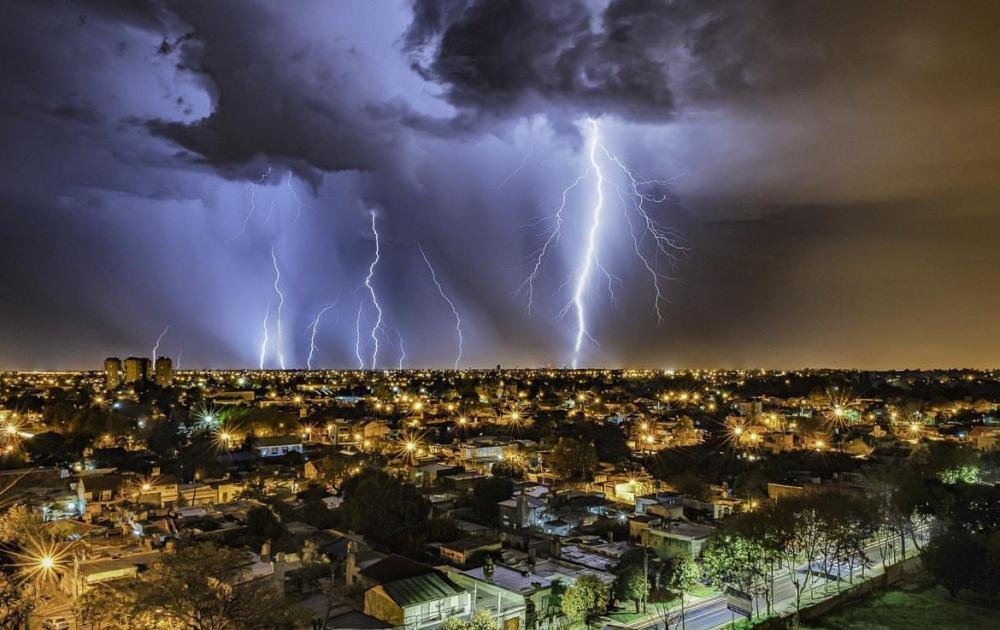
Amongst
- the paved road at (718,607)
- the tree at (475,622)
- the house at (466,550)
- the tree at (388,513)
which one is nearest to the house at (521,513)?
the tree at (388,513)

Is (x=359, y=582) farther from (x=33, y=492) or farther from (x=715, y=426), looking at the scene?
(x=715, y=426)

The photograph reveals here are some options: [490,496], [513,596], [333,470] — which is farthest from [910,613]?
[333,470]

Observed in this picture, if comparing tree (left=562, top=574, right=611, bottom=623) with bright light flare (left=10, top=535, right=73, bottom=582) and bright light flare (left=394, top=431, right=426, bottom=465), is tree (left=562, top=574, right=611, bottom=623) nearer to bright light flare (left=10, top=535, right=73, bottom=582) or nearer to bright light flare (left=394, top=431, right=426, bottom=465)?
bright light flare (left=10, top=535, right=73, bottom=582)

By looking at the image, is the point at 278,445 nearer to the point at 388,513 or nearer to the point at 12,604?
the point at 388,513

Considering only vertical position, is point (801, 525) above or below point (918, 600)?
above

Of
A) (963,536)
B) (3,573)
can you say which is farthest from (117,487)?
(963,536)

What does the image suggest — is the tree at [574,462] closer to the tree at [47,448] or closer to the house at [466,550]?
the house at [466,550]
